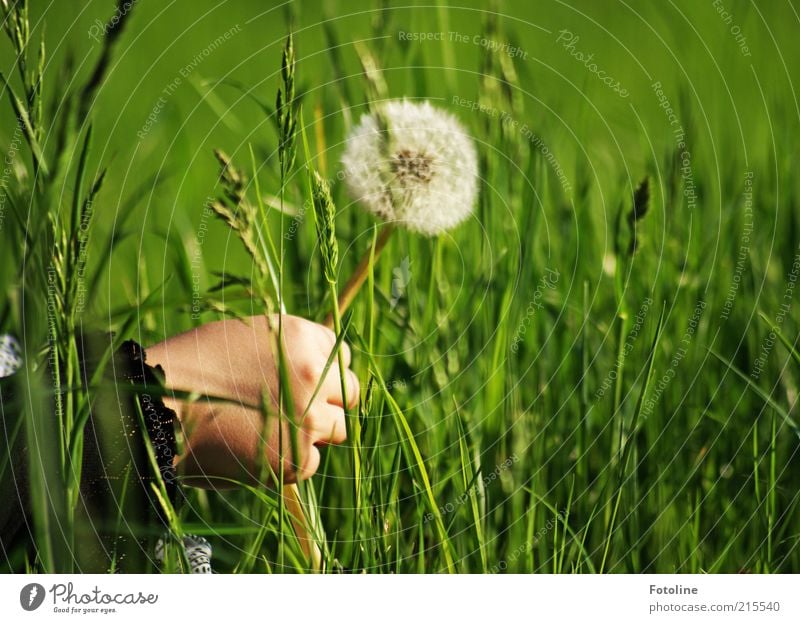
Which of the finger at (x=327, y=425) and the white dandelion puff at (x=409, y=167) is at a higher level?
the white dandelion puff at (x=409, y=167)

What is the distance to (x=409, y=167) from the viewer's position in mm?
566

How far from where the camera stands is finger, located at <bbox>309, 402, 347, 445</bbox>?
20.8 inches

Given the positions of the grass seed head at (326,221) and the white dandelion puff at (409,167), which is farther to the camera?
the white dandelion puff at (409,167)

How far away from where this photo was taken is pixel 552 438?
1.97 ft

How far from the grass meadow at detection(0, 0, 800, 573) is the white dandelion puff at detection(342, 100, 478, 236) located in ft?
0.08

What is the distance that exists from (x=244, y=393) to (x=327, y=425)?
5 cm

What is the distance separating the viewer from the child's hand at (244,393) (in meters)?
0.52

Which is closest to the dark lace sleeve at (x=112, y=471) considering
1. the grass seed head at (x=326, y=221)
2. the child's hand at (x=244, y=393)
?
the child's hand at (x=244, y=393)

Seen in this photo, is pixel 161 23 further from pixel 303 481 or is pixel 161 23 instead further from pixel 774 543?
pixel 774 543

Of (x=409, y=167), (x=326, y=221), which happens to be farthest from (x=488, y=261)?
(x=326, y=221)
